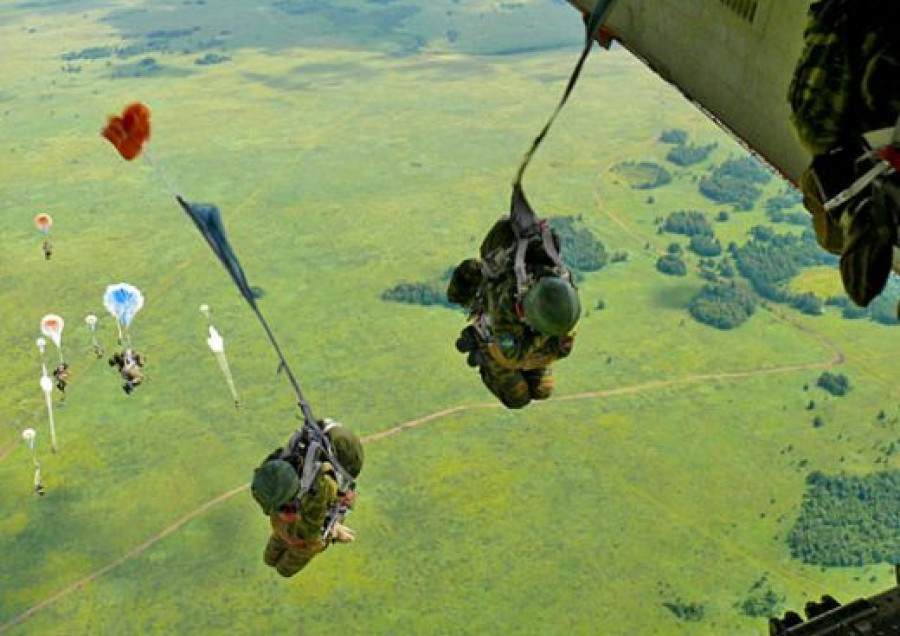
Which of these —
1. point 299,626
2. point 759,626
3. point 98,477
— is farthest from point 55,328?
point 759,626

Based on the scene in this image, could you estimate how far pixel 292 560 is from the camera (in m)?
15.2

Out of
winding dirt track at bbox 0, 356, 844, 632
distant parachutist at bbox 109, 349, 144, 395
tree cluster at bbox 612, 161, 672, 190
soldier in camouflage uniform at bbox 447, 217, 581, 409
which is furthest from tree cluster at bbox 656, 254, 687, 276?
soldier in camouflage uniform at bbox 447, 217, 581, 409

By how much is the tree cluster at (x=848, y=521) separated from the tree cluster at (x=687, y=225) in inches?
2234

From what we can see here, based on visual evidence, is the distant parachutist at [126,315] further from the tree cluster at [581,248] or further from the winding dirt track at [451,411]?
the tree cluster at [581,248]

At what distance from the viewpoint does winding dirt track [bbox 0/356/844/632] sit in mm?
86006

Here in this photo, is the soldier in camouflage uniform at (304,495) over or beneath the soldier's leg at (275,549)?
over

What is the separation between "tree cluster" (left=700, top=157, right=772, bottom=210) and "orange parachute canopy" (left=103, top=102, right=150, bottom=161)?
15130 cm

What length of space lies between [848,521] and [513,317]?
8689 centimetres

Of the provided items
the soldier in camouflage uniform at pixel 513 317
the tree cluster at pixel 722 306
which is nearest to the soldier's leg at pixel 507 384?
the soldier in camouflage uniform at pixel 513 317

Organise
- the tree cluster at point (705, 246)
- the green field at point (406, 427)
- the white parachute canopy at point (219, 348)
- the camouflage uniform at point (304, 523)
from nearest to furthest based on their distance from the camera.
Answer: the camouflage uniform at point (304, 523) < the white parachute canopy at point (219, 348) < the green field at point (406, 427) < the tree cluster at point (705, 246)

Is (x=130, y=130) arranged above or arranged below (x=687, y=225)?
above

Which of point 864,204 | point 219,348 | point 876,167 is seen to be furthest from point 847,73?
point 219,348

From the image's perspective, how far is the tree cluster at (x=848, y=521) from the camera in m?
85.4

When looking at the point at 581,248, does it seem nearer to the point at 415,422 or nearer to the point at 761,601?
the point at 415,422
